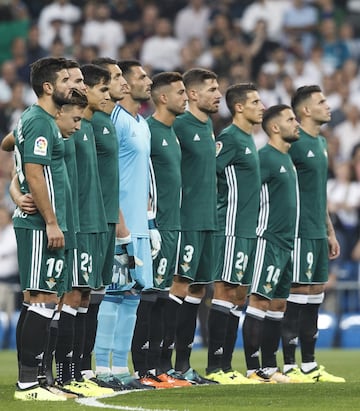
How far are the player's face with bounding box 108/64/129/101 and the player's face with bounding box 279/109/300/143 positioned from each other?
7.13 feet

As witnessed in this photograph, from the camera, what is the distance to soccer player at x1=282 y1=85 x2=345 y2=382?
550 inches

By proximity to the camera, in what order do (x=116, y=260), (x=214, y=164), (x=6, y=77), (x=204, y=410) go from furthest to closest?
(x=6, y=77) < (x=214, y=164) < (x=116, y=260) < (x=204, y=410)

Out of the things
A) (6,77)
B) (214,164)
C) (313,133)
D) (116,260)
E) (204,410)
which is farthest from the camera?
(6,77)

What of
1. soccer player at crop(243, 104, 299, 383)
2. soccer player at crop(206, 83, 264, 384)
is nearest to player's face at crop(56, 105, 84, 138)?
soccer player at crop(206, 83, 264, 384)

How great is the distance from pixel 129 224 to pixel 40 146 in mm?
1955

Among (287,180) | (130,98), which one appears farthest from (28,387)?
(287,180)

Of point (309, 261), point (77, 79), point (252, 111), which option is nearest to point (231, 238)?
point (309, 261)

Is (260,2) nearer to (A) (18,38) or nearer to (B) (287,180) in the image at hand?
(A) (18,38)

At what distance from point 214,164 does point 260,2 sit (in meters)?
12.9

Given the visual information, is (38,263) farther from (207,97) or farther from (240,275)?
(207,97)

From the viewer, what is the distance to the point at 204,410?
398 inches

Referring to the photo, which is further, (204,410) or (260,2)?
(260,2)

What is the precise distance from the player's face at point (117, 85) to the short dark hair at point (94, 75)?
151 millimetres

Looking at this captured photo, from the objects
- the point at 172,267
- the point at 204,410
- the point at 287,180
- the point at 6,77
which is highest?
the point at 6,77
